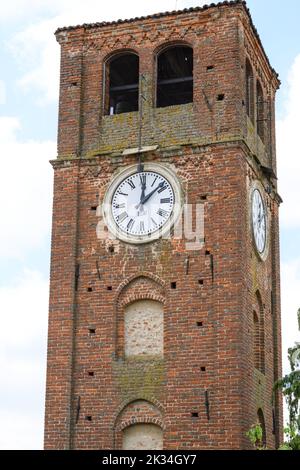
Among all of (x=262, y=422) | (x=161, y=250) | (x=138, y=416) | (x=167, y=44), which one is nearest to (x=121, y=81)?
(x=167, y=44)

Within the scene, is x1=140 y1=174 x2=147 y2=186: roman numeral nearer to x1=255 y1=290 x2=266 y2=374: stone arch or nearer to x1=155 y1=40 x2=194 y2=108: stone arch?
x1=155 y1=40 x2=194 y2=108: stone arch

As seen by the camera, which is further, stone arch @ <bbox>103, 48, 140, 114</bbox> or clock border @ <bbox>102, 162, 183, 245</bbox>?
stone arch @ <bbox>103, 48, 140, 114</bbox>

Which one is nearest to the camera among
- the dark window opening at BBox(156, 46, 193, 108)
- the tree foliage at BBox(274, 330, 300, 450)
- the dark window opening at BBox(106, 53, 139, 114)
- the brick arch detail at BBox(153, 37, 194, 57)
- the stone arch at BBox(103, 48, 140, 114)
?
the tree foliage at BBox(274, 330, 300, 450)

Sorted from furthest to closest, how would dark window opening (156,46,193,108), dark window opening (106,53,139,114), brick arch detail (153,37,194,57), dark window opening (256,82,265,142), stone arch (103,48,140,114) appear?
dark window opening (256,82,265,142)
dark window opening (156,46,193,108)
dark window opening (106,53,139,114)
stone arch (103,48,140,114)
brick arch detail (153,37,194,57)

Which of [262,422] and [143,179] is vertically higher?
[143,179]

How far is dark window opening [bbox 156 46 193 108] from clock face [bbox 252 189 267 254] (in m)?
3.26

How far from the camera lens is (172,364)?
25.3 meters

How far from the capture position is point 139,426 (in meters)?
25.4

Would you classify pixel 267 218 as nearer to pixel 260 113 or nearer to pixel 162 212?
pixel 260 113

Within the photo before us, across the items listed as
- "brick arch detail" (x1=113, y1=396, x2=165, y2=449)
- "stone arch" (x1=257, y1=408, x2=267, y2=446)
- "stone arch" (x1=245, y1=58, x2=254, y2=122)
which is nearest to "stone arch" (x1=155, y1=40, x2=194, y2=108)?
"stone arch" (x1=245, y1=58, x2=254, y2=122)

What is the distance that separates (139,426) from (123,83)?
9059mm

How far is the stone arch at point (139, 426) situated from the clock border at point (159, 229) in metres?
3.66

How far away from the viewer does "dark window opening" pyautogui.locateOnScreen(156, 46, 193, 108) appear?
95.0ft

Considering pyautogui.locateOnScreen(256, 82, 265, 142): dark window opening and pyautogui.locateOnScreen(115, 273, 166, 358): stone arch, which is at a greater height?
pyautogui.locateOnScreen(256, 82, 265, 142): dark window opening
